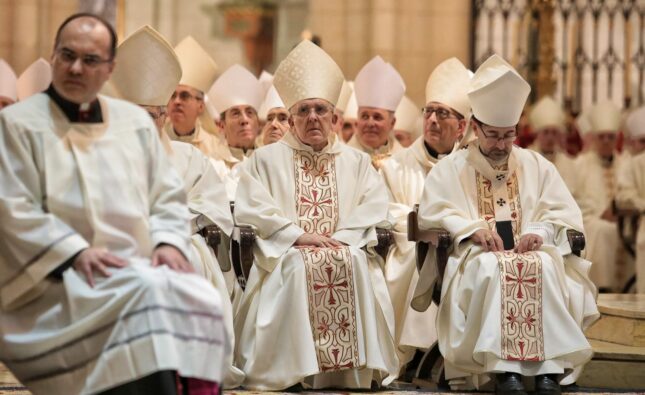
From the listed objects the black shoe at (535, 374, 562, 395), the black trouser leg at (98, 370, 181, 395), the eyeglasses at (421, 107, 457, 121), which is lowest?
the black shoe at (535, 374, 562, 395)

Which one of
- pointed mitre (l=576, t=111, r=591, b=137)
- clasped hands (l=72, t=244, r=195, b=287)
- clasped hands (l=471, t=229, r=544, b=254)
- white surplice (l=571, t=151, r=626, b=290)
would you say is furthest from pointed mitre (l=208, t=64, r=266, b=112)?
pointed mitre (l=576, t=111, r=591, b=137)

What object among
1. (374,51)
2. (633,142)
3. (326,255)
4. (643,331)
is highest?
(374,51)

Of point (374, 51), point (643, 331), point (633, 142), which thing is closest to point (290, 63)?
point (643, 331)

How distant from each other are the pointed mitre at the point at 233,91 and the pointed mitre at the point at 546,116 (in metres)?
4.35

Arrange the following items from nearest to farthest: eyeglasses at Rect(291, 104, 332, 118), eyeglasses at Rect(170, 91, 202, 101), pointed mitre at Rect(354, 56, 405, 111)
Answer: eyeglasses at Rect(291, 104, 332, 118), eyeglasses at Rect(170, 91, 202, 101), pointed mitre at Rect(354, 56, 405, 111)

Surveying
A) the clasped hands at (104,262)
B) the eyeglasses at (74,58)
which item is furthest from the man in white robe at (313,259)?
the eyeglasses at (74,58)

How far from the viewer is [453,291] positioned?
7297 millimetres

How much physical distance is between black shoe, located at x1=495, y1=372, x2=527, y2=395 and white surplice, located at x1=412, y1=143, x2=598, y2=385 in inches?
1.8

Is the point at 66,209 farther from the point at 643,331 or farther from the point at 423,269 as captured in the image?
the point at 643,331

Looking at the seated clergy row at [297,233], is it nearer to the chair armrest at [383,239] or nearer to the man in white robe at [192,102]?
the chair armrest at [383,239]

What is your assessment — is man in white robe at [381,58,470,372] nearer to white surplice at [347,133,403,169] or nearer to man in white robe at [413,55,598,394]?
white surplice at [347,133,403,169]

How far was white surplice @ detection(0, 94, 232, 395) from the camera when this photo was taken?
15.9ft

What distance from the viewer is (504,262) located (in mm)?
7105

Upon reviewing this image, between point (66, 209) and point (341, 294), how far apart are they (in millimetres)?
2361
